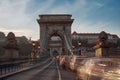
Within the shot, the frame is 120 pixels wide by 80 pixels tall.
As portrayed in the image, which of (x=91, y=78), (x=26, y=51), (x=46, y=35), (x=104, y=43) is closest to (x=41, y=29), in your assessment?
(x=46, y=35)

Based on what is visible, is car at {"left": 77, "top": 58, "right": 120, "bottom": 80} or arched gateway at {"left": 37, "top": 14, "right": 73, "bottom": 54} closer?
car at {"left": 77, "top": 58, "right": 120, "bottom": 80}

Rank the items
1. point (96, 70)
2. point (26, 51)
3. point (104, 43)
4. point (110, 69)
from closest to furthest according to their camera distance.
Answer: point (110, 69) → point (96, 70) → point (104, 43) → point (26, 51)

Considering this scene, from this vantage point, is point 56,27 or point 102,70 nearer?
point 102,70

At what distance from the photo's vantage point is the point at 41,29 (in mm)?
151625

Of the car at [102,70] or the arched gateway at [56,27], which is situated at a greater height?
the arched gateway at [56,27]

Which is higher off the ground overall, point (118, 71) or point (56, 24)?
point (56, 24)

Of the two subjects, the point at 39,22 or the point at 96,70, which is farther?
the point at 39,22

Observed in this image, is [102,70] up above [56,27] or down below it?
below

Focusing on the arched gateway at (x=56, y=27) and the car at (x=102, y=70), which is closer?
the car at (x=102, y=70)

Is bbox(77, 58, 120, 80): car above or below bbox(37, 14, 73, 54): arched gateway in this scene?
below

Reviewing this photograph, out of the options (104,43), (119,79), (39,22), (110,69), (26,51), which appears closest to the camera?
(119,79)

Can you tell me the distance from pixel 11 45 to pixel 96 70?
3186 cm

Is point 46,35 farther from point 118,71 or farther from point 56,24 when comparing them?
point 118,71

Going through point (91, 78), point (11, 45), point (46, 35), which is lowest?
point (91, 78)
